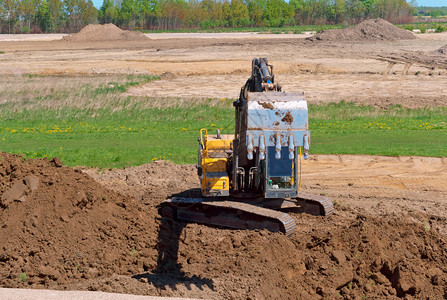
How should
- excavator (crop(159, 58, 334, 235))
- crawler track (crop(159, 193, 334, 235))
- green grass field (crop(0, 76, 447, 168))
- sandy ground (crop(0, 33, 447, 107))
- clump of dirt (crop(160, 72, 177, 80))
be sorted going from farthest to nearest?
clump of dirt (crop(160, 72, 177, 80)) < sandy ground (crop(0, 33, 447, 107)) < green grass field (crop(0, 76, 447, 168)) < crawler track (crop(159, 193, 334, 235)) < excavator (crop(159, 58, 334, 235))

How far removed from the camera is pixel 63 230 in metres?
13.1

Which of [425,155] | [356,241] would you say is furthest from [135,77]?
[356,241]

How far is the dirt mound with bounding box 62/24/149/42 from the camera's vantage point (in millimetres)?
77625

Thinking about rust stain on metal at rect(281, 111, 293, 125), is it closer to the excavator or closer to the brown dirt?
the excavator

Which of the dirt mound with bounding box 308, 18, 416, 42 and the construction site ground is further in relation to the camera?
the dirt mound with bounding box 308, 18, 416, 42

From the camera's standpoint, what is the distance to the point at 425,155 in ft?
73.9

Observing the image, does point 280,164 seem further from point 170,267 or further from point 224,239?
point 170,267

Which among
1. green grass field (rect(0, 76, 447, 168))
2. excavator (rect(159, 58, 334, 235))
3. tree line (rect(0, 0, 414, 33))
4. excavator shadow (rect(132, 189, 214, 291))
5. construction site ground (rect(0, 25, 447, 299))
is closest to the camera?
excavator shadow (rect(132, 189, 214, 291))

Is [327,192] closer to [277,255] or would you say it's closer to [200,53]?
[277,255]

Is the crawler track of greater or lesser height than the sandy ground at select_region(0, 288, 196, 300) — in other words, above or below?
above

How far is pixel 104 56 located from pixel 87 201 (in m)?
45.9

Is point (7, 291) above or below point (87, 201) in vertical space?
below

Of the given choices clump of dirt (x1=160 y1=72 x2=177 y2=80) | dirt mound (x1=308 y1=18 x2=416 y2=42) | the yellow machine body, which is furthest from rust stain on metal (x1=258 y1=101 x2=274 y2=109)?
dirt mound (x1=308 y1=18 x2=416 y2=42)

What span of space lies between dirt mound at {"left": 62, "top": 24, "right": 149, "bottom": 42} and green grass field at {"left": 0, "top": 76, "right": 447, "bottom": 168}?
40.4 metres
